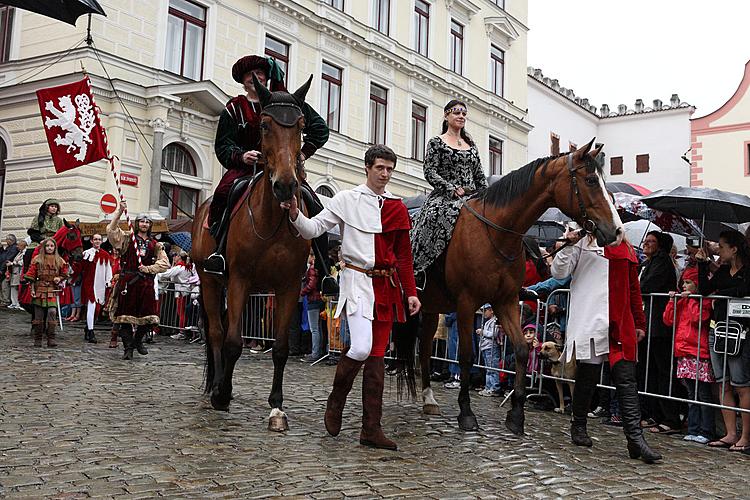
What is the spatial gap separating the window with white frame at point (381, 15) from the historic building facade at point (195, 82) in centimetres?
5

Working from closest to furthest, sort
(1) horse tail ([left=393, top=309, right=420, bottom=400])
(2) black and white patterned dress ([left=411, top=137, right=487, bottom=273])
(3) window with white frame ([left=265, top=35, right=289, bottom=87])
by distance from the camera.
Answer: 1. (2) black and white patterned dress ([left=411, top=137, right=487, bottom=273])
2. (1) horse tail ([left=393, top=309, right=420, bottom=400])
3. (3) window with white frame ([left=265, top=35, right=289, bottom=87])

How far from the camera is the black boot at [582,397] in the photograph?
20.1 feet

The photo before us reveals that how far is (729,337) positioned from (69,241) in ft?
37.1

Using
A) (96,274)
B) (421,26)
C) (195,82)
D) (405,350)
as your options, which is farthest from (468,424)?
(421,26)

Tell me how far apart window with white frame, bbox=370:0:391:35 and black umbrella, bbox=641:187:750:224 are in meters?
20.9

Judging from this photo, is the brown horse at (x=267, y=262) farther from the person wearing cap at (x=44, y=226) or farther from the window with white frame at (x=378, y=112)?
the window with white frame at (x=378, y=112)

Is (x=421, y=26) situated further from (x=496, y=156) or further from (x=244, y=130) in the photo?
(x=244, y=130)

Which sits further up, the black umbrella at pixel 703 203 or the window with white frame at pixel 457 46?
the window with white frame at pixel 457 46

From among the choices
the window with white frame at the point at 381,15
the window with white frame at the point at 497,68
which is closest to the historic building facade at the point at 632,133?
the window with white frame at the point at 497,68

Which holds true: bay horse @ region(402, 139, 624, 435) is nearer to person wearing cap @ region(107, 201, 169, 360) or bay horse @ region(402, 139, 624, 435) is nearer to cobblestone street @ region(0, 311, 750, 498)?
cobblestone street @ region(0, 311, 750, 498)

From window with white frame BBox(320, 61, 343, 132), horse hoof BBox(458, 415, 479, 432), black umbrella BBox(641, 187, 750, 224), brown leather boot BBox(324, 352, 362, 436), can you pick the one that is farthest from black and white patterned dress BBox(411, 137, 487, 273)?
window with white frame BBox(320, 61, 343, 132)

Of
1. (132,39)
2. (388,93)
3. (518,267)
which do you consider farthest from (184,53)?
(518,267)

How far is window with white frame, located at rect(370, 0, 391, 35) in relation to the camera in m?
28.2

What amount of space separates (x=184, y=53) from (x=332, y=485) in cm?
1962
